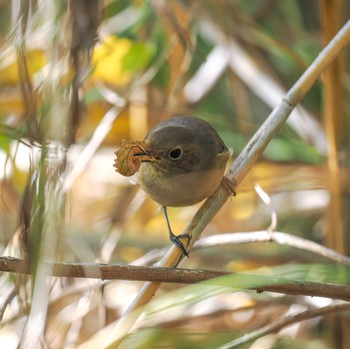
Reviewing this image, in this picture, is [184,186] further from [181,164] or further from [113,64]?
[113,64]

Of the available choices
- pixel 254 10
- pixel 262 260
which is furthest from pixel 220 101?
pixel 262 260

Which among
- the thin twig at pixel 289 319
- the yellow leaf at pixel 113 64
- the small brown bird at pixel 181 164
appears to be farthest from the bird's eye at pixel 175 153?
the yellow leaf at pixel 113 64

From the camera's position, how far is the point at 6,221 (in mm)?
1317

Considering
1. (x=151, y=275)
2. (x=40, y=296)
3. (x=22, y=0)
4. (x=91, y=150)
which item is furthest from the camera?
(x=91, y=150)

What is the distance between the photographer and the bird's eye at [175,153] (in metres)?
1.80

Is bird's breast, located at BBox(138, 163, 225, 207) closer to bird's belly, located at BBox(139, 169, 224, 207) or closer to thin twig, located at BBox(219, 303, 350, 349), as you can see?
bird's belly, located at BBox(139, 169, 224, 207)

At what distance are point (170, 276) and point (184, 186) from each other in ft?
1.78

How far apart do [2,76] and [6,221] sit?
1490 mm

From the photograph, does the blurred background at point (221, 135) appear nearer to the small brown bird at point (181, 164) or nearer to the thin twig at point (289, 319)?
the thin twig at point (289, 319)

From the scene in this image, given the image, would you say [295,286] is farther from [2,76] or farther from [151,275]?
[2,76]

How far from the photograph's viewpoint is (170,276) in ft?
4.26

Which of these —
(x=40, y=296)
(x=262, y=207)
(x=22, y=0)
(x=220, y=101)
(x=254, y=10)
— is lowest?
(x=40, y=296)

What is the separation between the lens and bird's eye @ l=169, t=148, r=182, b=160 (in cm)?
180

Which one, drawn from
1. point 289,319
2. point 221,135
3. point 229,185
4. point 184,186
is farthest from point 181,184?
point 221,135
